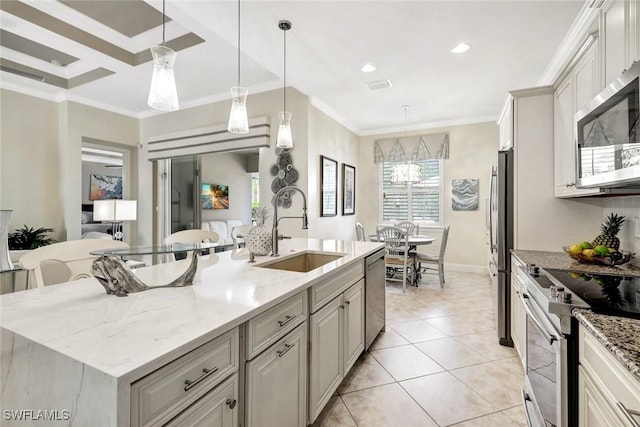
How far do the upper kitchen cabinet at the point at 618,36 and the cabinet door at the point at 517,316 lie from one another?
1.39 m

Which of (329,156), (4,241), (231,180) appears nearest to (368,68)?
(329,156)

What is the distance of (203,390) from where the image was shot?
33.8 inches

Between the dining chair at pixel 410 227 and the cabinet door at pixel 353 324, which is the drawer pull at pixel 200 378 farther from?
the dining chair at pixel 410 227

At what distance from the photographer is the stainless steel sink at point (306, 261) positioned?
217 cm

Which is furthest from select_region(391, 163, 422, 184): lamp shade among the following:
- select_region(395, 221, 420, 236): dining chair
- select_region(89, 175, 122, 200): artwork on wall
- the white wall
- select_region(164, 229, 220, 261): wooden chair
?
select_region(89, 175, 122, 200): artwork on wall

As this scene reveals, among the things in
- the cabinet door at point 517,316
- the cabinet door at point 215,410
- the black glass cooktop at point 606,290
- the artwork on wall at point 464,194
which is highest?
the artwork on wall at point 464,194

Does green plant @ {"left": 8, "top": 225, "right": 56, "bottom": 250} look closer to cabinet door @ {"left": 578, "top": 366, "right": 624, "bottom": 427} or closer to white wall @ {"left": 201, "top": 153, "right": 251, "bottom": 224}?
white wall @ {"left": 201, "top": 153, "right": 251, "bottom": 224}

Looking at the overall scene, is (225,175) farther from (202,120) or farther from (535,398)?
(535,398)

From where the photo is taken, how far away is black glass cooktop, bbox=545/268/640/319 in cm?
111

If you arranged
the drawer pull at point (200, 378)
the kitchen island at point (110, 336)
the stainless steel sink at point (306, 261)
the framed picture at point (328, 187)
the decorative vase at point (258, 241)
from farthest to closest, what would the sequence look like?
the framed picture at point (328, 187), the stainless steel sink at point (306, 261), the decorative vase at point (258, 241), the drawer pull at point (200, 378), the kitchen island at point (110, 336)

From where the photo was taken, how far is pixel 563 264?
6.33 feet

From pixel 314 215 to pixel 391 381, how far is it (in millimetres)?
2505

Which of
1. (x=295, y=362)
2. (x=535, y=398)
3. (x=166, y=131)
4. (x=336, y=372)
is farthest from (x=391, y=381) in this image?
(x=166, y=131)

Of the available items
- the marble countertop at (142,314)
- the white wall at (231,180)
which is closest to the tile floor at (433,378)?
the marble countertop at (142,314)
